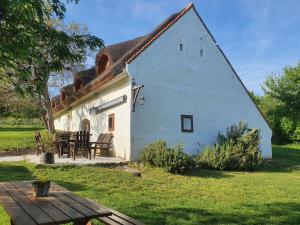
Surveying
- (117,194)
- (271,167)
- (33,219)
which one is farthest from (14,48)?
(271,167)

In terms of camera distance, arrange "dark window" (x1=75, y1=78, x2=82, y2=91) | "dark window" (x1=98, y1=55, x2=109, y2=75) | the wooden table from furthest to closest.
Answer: "dark window" (x1=75, y1=78, x2=82, y2=91) < "dark window" (x1=98, y1=55, x2=109, y2=75) < the wooden table

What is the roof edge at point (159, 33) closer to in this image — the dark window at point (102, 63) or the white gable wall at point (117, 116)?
the white gable wall at point (117, 116)

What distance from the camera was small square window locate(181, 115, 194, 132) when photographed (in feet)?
60.1

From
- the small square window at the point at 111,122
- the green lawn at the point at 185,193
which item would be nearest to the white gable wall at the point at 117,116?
the small square window at the point at 111,122

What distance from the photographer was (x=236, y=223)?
23.2 ft

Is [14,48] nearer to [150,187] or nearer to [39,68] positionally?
[39,68]

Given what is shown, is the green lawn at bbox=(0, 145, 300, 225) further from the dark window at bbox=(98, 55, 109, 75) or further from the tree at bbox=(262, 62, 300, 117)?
Result: the tree at bbox=(262, 62, 300, 117)

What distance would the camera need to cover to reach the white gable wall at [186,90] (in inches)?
677

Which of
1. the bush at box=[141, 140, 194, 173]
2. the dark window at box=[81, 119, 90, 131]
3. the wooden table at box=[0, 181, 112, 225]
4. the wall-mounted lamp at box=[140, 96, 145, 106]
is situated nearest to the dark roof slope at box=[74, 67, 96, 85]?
the dark window at box=[81, 119, 90, 131]

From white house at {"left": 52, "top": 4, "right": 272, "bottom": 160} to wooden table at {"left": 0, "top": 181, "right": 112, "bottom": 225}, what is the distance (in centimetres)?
1101

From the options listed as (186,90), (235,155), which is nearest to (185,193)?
(235,155)

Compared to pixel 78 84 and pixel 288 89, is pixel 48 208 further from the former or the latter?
pixel 288 89

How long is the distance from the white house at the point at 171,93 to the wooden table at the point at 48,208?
36.1ft

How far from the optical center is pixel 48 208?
449 cm
